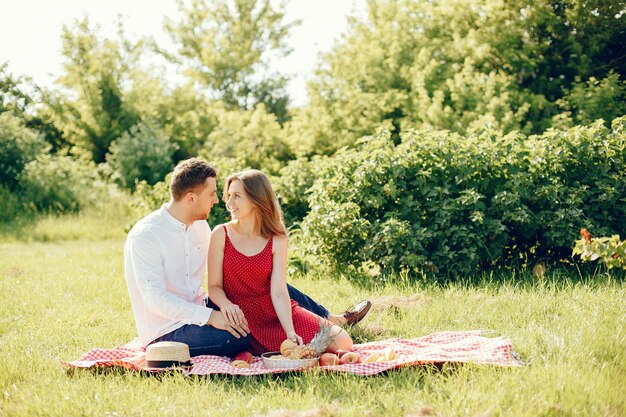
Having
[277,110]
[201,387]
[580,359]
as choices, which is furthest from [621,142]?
[277,110]

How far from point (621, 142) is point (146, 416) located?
20.7 feet

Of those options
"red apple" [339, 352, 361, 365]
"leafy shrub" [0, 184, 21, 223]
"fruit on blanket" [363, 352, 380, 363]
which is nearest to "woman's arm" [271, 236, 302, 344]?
"red apple" [339, 352, 361, 365]

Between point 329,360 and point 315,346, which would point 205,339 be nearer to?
point 315,346

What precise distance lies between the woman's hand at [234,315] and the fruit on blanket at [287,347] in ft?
1.10

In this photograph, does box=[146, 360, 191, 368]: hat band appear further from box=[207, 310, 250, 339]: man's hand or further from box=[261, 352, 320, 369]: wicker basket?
box=[261, 352, 320, 369]: wicker basket

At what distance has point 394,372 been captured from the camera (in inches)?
171

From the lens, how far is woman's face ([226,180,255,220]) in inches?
199

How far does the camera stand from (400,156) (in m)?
7.96

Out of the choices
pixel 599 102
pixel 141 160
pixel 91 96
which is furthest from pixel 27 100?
pixel 599 102

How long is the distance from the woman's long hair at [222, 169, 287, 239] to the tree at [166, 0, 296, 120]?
92.9ft

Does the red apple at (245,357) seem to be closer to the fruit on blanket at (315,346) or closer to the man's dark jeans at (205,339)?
the man's dark jeans at (205,339)

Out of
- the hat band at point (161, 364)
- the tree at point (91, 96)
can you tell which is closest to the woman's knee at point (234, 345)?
the hat band at point (161, 364)

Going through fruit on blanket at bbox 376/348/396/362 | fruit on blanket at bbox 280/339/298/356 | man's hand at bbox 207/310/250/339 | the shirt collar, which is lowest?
fruit on blanket at bbox 376/348/396/362

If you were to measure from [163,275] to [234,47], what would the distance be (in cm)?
2908
